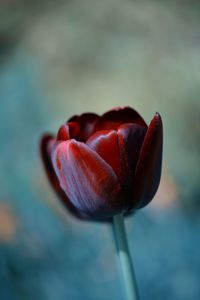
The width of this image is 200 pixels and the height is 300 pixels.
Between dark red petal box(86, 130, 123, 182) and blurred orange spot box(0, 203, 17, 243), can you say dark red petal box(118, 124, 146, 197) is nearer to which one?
dark red petal box(86, 130, 123, 182)

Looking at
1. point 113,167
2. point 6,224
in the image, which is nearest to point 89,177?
point 113,167

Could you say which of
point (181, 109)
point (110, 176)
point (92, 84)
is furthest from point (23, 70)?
point (110, 176)

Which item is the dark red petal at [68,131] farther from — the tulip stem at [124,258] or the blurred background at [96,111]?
the blurred background at [96,111]

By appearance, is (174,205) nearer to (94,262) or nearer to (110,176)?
(94,262)

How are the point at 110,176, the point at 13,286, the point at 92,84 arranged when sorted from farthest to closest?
the point at 92,84, the point at 13,286, the point at 110,176

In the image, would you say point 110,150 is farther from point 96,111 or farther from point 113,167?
point 96,111

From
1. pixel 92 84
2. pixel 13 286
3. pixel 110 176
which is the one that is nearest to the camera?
pixel 110 176
